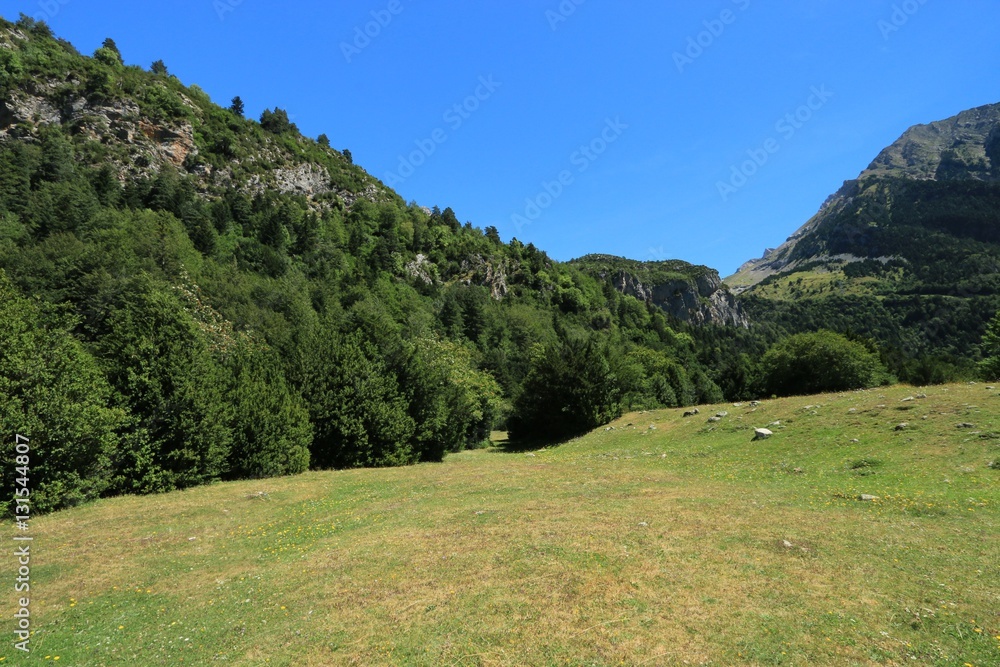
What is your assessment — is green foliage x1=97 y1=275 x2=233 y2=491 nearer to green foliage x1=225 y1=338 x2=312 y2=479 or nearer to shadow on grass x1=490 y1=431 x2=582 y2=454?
green foliage x1=225 y1=338 x2=312 y2=479

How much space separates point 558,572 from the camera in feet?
34.4

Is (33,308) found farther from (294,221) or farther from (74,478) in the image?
(294,221)

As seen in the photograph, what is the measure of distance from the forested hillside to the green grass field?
5372 millimetres

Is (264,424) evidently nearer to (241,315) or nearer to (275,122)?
(241,315)

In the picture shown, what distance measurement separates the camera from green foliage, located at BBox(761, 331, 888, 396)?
184ft

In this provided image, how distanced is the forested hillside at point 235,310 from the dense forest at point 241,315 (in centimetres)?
21

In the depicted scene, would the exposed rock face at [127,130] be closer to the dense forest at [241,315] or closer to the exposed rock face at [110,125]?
the exposed rock face at [110,125]

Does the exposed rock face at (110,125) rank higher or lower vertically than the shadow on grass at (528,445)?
higher

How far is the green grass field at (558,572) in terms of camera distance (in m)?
7.51

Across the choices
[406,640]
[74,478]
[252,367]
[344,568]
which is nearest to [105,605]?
[344,568]

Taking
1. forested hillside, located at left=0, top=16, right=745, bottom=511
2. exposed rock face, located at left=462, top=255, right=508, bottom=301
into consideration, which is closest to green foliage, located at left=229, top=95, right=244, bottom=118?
forested hillside, located at left=0, top=16, right=745, bottom=511

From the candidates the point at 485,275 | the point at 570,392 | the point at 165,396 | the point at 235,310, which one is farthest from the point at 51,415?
the point at 485,275

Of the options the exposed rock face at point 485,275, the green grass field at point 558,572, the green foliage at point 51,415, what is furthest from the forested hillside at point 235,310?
the green grass field at point 558,572

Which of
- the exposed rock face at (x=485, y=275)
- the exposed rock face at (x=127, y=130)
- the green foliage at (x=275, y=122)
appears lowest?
the exposed rock face at (x=485, y=275)
